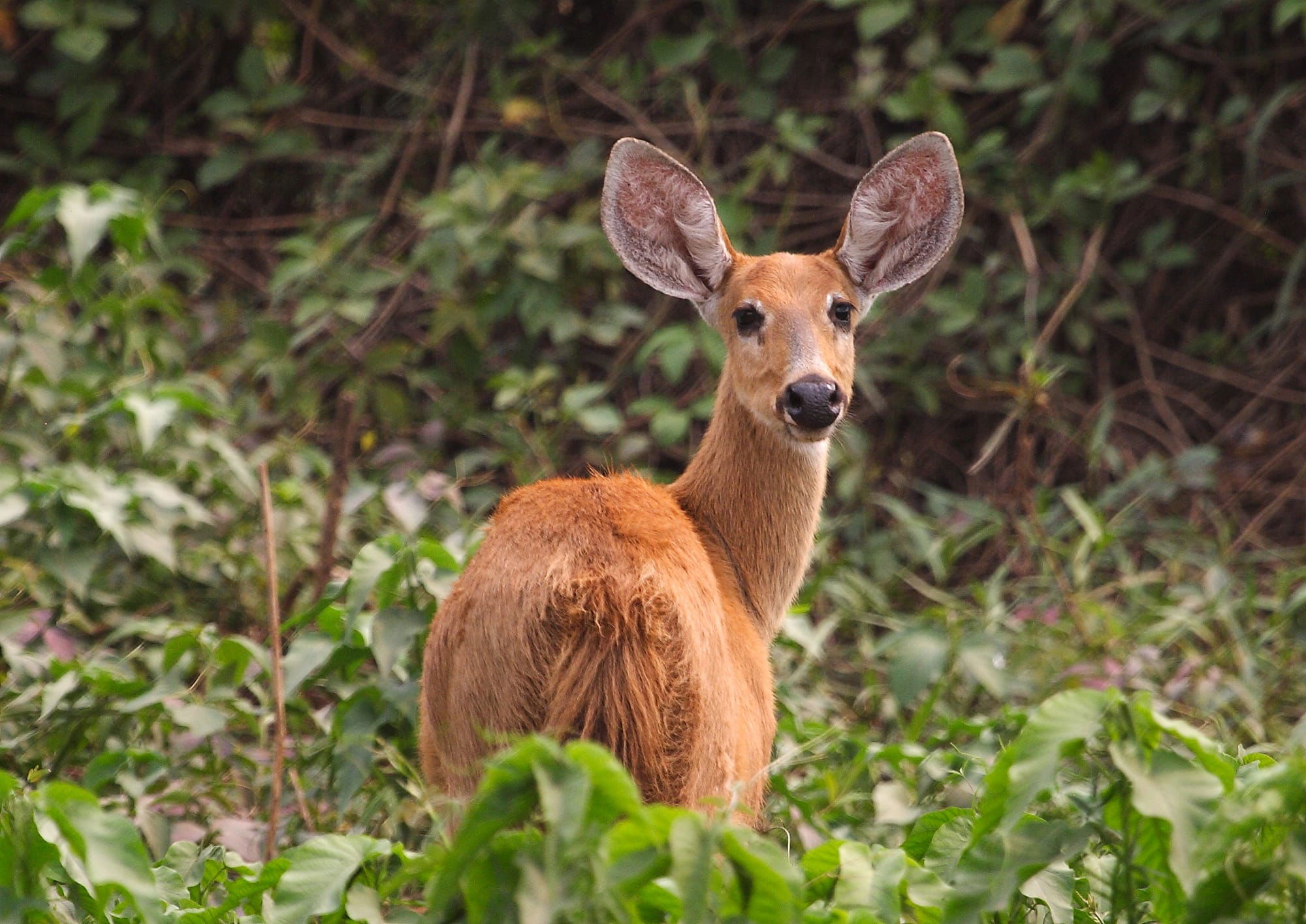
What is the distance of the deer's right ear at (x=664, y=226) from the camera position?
3785mm

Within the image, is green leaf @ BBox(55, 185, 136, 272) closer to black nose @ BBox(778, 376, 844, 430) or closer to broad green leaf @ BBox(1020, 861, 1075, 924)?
black nose @ BBox(778, 376, 844, 430)

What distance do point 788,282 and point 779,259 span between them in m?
0.12

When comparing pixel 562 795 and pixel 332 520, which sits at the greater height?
pixel 562 795

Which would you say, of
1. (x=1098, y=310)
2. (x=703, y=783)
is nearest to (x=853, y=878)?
(x=703, y=783)

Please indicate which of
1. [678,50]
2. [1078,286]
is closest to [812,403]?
[1078,286]

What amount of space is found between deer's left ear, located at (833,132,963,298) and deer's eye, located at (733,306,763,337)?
1.32 feet

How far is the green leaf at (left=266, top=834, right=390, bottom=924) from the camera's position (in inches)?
89.9

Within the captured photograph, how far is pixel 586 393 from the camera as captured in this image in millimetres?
5199

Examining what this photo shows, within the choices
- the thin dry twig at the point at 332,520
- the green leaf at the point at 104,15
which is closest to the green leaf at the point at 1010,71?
the thin dry twig at the point at 332,520

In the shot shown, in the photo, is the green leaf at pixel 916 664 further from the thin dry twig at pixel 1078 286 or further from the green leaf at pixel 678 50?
the green leaf at pixel 678 50

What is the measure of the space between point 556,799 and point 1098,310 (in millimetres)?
4981

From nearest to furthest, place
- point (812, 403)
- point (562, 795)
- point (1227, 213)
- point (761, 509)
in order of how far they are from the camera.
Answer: point (562, 795)
point (812, 403)
point (761, 509)
point (1227, 213)

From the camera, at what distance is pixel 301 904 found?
2.29m

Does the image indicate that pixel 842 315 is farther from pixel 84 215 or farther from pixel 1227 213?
pixel 1227 213
